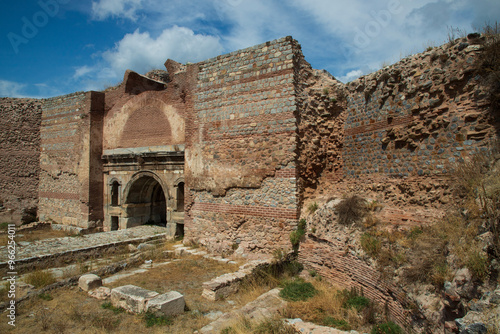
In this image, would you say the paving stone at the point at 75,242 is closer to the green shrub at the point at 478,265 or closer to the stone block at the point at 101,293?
the stone block at the point at 101,293

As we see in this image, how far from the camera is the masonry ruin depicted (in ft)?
21.7

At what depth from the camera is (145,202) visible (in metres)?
14.8

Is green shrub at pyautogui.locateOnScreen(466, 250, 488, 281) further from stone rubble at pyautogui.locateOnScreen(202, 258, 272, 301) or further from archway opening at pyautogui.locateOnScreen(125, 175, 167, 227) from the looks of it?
archway opening at pyautogui.locateOnScreen(125, 175, 167, 227)

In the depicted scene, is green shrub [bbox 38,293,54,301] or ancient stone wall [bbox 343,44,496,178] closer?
ancient stone wall [bbox 343,44,496,178]

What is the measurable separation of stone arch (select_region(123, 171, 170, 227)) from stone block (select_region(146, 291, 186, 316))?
8.24 meters

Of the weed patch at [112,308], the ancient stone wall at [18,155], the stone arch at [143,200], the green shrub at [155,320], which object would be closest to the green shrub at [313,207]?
the green shrub at [155,320]

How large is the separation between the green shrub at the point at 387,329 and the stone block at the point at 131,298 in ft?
13.0

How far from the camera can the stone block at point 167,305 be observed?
564cm

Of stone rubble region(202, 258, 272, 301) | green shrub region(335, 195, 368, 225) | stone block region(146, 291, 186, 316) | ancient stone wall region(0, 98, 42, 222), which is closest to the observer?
stone block region(146, 291, 186, 316)

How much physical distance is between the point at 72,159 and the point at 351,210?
13.9 metres

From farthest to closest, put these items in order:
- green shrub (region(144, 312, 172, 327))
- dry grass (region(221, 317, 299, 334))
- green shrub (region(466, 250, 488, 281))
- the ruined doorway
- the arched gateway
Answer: the ruined doorway
the arched gateway
green shrub (region(144, 312, 172, 327))
dry grass (region(221, 317, 299, 334))
green shrub (region(466, 250, 488, 281))

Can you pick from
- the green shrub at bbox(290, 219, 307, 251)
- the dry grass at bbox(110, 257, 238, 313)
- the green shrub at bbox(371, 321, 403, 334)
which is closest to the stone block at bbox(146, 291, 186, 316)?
the dry grass at bbox(110, 257, 238, 313)

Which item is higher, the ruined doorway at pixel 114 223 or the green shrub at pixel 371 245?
the green shrub at pixel 371 245

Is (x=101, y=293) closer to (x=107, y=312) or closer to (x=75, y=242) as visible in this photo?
(x=107, y=312)
